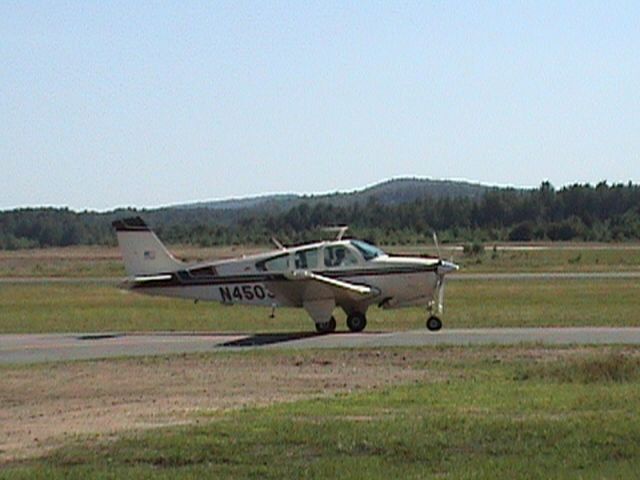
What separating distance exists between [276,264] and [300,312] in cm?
870

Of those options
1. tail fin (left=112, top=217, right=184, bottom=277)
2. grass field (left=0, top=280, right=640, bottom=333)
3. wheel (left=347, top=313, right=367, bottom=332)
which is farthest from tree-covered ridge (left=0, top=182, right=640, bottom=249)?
wheel (left=347, top=313, right=367, bottom=332)

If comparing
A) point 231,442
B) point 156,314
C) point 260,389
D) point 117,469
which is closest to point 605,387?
point 260,389

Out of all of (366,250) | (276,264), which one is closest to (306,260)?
(276,264)

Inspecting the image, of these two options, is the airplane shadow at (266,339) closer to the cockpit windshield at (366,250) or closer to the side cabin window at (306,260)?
the side cabin window at (306,260)

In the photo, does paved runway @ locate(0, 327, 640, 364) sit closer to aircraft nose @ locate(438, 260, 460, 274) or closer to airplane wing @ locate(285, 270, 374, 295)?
airplane wing @ locate(285, 270, 374, 295)

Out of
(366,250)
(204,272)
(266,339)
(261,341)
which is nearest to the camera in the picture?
(261,341)

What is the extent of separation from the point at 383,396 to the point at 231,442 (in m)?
4.42

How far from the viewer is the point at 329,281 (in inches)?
1154

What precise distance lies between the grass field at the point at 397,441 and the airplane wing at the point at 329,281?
36.7 feet

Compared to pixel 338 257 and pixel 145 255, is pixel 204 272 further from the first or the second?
pixel 338 257

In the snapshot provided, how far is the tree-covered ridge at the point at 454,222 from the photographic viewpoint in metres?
138

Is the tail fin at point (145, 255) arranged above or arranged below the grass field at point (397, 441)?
above

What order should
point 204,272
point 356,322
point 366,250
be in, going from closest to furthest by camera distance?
point 356,322
point 366,250
point 204,272

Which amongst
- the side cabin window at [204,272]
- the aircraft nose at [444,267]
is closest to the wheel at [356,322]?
the aircraft nose at [444,267]
